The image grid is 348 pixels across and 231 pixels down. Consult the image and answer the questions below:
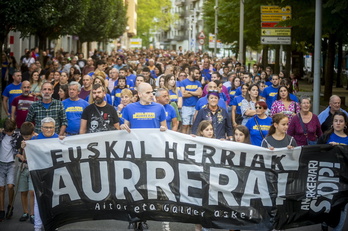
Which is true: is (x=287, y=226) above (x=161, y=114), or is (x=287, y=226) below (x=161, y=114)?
below

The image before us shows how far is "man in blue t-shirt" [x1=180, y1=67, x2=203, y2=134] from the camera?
15.8 meters

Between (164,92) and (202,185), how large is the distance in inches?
151

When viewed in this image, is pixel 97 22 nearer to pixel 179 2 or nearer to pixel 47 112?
pixel 47 112

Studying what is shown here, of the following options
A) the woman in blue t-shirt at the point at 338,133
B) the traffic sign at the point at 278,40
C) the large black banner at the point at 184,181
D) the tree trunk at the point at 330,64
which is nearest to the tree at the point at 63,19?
the traffic sign at the point at 278,40

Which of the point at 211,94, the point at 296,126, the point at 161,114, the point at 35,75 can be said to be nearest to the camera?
the point at 161,114

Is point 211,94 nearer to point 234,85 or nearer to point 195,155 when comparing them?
point 195,155

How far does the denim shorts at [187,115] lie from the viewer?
15.8 m

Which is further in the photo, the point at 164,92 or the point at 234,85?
the point at 234,85

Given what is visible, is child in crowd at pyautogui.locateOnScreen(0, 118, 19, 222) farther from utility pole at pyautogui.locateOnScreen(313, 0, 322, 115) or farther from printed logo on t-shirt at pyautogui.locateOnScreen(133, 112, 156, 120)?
utility pole at pyautogui.locateOnScreen(313, 0, 322, 115)

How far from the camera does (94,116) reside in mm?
10117

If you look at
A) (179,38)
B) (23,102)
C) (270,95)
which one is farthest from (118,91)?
(179,38)

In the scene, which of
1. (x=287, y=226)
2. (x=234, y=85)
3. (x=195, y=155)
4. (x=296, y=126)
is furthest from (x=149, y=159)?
(x=234, y=85)

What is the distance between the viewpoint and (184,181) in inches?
314

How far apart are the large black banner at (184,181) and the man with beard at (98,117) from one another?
191cm
